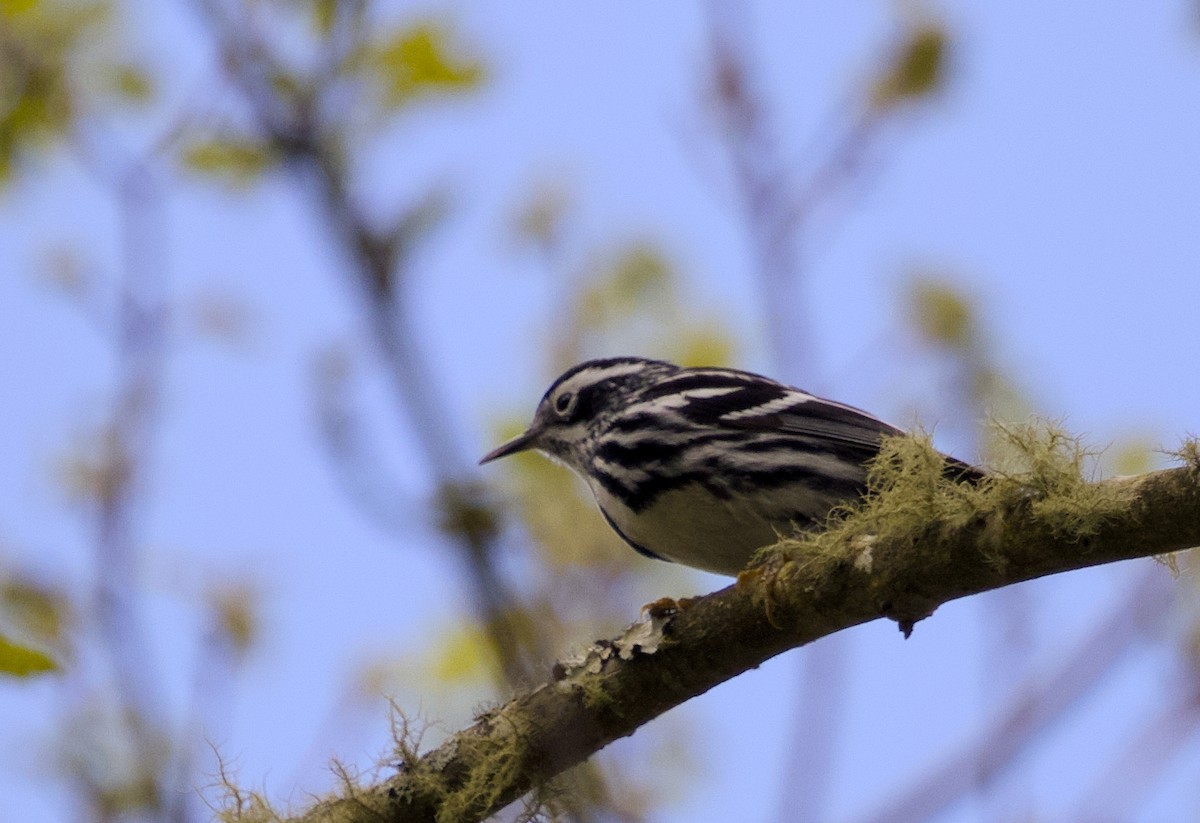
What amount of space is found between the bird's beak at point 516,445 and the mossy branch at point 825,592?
234 cm

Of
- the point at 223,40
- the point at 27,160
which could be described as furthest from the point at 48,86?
the point at 223,40

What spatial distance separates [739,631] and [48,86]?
7.54 feet

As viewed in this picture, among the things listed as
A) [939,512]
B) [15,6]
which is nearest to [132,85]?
[15,6]

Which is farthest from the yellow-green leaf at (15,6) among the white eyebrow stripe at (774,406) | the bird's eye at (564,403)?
the bird's eye at (564,403)

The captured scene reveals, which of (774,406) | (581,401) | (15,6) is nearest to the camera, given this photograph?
(15,6)

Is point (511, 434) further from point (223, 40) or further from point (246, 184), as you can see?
point (223, 40)

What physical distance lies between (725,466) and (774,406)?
0.37 m

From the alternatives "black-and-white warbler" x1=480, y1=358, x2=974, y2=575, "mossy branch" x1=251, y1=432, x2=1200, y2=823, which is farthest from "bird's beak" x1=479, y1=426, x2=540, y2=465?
"mossy branch" x1=251, y1=432, x2=1200, y2=823

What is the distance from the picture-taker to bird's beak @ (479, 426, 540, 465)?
17.7ft

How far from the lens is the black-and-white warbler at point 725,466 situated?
4.00 metres

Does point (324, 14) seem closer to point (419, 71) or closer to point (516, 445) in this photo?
point (419, 71)

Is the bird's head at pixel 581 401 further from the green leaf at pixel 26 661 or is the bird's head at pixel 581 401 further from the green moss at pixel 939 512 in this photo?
the green leaf at pixel 26 661

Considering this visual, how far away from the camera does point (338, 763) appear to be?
308 cm

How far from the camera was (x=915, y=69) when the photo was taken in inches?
170
